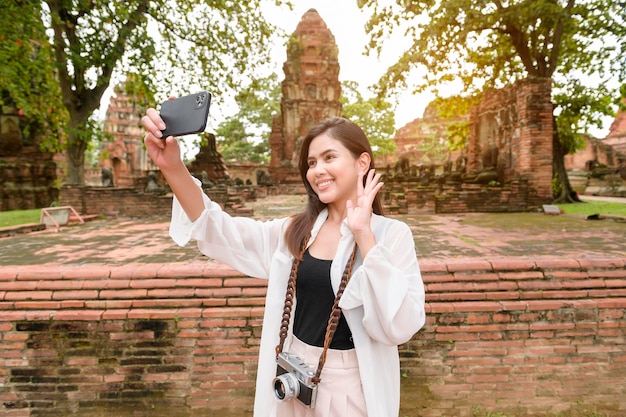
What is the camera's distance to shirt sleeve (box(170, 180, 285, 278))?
151cm

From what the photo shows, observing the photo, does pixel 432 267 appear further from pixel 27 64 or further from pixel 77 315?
pixel 27 64

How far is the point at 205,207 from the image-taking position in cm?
153

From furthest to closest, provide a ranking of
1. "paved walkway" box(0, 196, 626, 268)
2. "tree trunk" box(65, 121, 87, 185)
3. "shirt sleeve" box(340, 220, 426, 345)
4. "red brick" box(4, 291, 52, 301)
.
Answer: "tree trunk" box(65, 121, 87, 185) → "paved walkway" box(0, 196, 626, 268) → "red brick" box(4, 291, 52, 301) → "shirt sleeve" box(340, 220, 426, 345)

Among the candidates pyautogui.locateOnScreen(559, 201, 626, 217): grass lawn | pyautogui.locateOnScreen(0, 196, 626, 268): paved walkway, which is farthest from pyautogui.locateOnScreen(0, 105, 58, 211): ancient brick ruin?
pyautogui.locateOnScreen(559, 201, 626, 217): grass lawn

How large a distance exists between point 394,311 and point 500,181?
39.0 ft

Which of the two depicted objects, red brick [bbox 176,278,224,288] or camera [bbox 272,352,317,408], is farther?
red brick [bbox 176,278,224,288]

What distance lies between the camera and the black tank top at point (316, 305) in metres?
1.44

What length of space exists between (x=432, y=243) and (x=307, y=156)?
3.69 metres

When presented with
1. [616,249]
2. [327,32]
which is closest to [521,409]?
[616,249]

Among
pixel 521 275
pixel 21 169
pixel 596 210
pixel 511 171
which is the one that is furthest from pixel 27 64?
→ pixel 596 210

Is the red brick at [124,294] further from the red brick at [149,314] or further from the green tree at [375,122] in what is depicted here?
the green tree at [375,122]

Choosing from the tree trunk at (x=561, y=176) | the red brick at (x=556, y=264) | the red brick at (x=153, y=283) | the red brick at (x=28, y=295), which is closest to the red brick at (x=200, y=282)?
the red brick at (x=153, y=283)

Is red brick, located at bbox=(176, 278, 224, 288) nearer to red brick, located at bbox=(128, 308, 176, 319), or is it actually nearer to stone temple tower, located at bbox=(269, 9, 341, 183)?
red brick, located at bbox=(128, 308, 176, 319)

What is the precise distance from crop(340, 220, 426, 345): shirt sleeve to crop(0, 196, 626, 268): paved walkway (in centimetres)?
286
